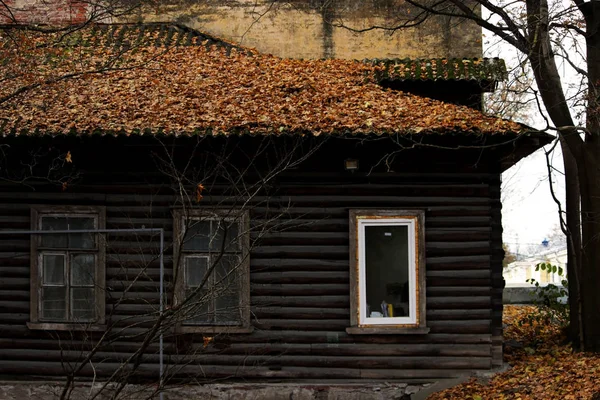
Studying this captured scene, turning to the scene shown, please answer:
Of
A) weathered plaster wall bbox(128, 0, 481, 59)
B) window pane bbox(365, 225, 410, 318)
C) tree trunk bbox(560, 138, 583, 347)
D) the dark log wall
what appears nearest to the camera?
the dark log wall

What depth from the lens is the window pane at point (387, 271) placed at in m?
12.1

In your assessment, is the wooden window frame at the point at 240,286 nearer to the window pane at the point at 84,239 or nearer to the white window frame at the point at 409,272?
the window pane at the point at 84,239

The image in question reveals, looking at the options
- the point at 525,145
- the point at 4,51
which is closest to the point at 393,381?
the point at 525,145

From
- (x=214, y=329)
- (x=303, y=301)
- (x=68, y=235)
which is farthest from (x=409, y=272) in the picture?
(x=68, y=235)

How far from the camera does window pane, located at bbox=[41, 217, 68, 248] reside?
12.3 m

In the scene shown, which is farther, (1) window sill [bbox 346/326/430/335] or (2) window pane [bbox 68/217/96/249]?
(2) window pane [bbox 68/217/96/249]

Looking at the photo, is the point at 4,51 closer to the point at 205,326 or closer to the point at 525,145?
the point at 205,326

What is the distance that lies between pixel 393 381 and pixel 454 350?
0.96 meters

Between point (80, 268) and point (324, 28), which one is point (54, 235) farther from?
point (324, 28)

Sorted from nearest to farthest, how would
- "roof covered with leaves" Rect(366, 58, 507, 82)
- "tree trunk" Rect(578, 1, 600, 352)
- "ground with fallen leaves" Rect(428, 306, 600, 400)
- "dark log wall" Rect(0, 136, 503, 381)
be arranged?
"ground with fallen leaves" Rect(428, 306, 600, 400) → "dark log wall" Rect(0, 136, 503, 381) → "tree trunk" Rect(578, 1, 600, 352) → "roof covered with leaves" Rect(366, 58, 507, 82)

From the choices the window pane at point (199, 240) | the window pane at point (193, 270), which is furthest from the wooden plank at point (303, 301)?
the window pane at point (199, 240)

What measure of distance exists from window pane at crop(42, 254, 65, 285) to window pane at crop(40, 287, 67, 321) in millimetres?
129

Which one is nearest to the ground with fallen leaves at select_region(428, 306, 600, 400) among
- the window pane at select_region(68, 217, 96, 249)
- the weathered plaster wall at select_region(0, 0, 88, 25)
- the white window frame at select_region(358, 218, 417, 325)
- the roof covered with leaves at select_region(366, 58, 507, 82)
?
the white window frame at select_region(358, 218, 417, 325)

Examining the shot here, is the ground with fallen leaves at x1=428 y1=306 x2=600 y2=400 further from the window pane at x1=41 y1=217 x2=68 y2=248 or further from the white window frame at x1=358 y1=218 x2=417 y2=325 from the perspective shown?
the window pane at x1=41 y1=217 x2=68 y2=248
